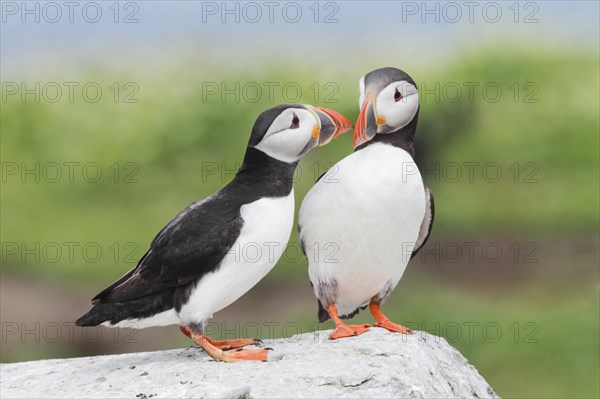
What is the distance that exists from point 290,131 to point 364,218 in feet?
1.86

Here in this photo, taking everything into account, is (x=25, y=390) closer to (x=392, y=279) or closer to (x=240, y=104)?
(x=392, y=279)

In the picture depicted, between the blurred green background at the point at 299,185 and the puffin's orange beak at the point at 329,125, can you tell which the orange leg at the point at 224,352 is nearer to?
the puffin's orange beak at the point at 329,125

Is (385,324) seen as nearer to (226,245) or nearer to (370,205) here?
(370,205)

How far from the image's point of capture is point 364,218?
411 centimetres

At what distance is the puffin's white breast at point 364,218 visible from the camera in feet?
13.5

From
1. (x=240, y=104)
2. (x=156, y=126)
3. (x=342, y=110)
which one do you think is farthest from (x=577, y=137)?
(x=156, y=126)

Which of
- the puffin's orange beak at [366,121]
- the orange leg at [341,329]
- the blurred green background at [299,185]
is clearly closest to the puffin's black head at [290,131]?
the puffin's orange beak at [366,121]

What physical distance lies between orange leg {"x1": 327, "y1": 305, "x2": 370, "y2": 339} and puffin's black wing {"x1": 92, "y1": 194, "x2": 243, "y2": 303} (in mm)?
762

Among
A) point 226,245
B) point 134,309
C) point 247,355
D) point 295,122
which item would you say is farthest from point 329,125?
point 134,309

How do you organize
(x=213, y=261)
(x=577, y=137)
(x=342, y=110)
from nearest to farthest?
(x=213, y=261)
(x=342, y=110)
(x=577, y=137)

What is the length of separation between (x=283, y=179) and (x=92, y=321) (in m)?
1.08

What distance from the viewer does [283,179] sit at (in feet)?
13.0

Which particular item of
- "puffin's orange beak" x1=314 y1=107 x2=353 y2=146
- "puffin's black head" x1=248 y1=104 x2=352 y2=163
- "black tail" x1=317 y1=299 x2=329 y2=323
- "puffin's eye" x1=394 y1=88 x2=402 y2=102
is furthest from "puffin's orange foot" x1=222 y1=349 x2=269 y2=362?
"puffin's eye" x1=394 y1=88 x2=402 y2=102

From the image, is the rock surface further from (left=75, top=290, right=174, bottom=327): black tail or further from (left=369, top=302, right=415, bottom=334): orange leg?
(left=75, top=290, right=174, bottom=327): black tail
